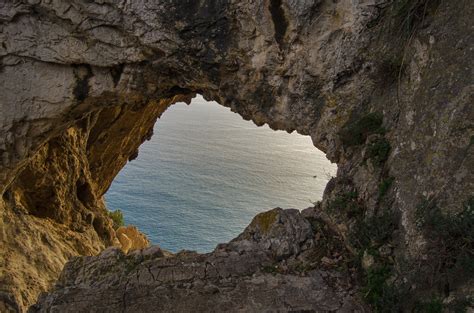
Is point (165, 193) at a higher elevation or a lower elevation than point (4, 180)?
lower

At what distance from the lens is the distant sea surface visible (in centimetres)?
2216

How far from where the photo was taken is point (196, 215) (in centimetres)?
2319

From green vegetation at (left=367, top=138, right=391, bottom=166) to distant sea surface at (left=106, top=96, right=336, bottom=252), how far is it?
12542 mm

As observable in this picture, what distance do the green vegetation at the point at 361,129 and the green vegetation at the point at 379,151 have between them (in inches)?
6.9

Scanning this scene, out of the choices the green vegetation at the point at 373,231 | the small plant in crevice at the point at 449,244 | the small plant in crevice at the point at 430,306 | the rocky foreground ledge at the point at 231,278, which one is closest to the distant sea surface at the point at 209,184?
the rocky foreground ledge at the point at 231,278

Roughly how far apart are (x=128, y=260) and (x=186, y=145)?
90.4 feet

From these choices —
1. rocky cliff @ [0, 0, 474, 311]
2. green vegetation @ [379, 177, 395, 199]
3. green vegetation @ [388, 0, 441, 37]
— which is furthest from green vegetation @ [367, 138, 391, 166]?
green vegetation @ [388, 0, 441, 37]

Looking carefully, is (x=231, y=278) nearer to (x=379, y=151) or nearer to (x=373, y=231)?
(x=373, y=231)

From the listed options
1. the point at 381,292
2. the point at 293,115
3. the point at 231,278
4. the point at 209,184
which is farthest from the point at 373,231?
the point at 209,184

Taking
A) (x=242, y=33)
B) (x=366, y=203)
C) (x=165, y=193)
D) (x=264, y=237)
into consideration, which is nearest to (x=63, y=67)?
(x=242, y=33)

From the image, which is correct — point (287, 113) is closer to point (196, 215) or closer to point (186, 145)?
point (196, 215)

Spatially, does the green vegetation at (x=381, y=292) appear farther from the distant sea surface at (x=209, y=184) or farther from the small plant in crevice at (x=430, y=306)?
the distant sea surface at (x=209, y=184)

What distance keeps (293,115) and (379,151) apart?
186 centimetres

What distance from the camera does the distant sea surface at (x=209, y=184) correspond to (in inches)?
872
